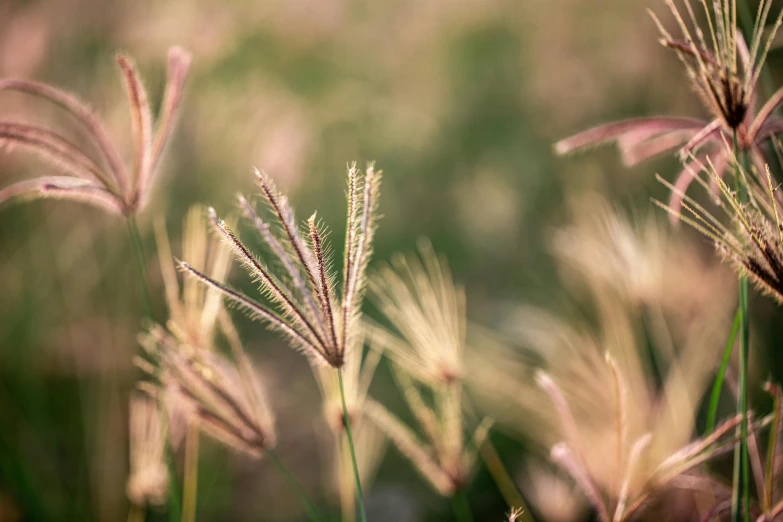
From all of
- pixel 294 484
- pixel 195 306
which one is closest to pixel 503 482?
pixel 294 484

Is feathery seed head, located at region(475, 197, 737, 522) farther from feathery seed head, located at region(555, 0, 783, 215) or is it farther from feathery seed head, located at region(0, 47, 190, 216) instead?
feathery seed head, located at region(0, 47, 190, 216)

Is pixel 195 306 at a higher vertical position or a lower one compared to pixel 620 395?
higher

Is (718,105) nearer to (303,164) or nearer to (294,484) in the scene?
(294,484)

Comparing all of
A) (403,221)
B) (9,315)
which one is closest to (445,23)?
(403,221)

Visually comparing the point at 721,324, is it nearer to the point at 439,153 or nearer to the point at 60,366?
the point at 439,153

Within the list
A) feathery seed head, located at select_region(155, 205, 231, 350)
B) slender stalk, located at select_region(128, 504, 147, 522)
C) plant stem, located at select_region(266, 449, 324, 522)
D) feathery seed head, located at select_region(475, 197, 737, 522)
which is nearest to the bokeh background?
slender stalk, located at select_region(128, 504, 147, 522)

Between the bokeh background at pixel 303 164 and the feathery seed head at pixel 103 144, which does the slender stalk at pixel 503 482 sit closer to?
the bokeh background at pixel 303 164
